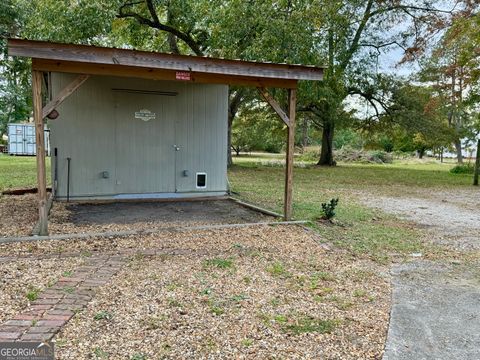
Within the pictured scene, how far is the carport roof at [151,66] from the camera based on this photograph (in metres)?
4.09

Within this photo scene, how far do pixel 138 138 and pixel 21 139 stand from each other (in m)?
18.1

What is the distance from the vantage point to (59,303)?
9.07 ft

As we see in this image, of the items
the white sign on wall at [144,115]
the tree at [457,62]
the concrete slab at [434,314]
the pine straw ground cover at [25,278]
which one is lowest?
the concrete slab at [434,314]

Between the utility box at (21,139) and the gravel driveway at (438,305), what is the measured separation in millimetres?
20848

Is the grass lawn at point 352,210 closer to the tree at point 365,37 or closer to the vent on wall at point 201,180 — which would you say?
the vent on wall at point 201,180

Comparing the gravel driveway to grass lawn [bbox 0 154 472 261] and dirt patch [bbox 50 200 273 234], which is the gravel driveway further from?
dirt patch [bbox 50 200 273 234]

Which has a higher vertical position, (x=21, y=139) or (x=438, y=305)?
(x=21, y=139)

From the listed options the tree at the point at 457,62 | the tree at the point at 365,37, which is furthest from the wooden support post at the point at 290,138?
the tree at the point at 365,37

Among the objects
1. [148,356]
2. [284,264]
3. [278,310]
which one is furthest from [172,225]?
[148,356]

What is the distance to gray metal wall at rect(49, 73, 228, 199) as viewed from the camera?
6.65 m

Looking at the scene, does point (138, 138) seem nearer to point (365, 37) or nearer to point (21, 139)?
point (365, 37)

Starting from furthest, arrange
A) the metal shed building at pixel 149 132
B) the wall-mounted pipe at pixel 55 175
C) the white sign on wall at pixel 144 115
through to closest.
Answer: the white sign on wall at pixel 144 115 → the wall-mounted pipe at pixel 55 175 → the metal shed building at pixel 149 132

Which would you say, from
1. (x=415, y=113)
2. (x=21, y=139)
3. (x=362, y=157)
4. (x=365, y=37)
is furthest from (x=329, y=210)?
(x=362, y=157)

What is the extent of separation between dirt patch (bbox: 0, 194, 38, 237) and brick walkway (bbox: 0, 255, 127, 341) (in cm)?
163
